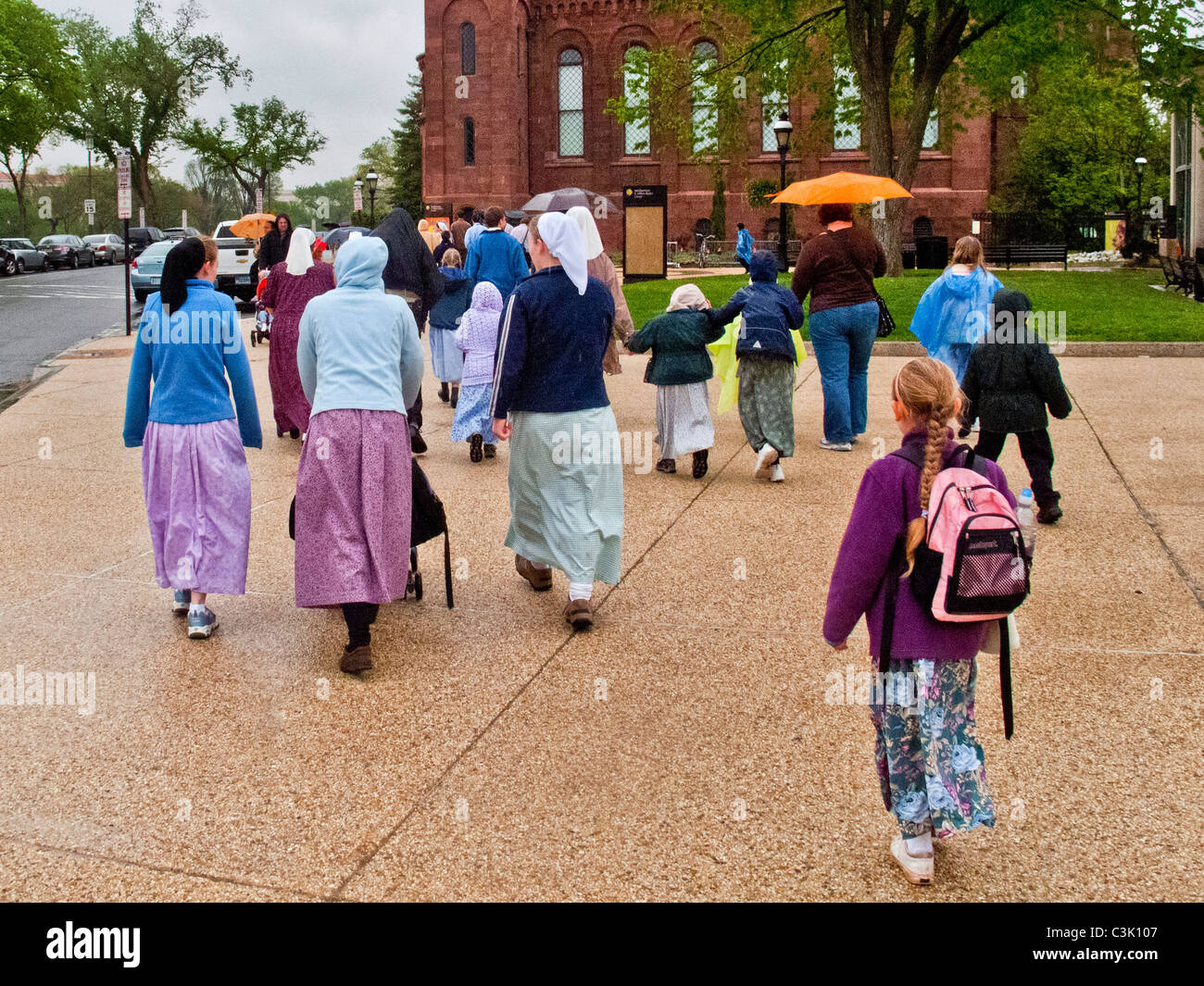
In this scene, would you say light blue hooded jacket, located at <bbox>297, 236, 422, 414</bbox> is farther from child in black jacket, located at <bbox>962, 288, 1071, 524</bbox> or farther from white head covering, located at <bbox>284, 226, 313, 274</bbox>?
white head covering, located at <bbox>284, 226, 313, 274</bbox>

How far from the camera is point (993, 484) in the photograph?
3.64 metres

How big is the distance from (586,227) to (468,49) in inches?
1861

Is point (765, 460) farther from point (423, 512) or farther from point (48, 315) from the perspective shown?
point (48, 315)

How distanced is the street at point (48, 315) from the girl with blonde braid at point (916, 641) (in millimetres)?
14641

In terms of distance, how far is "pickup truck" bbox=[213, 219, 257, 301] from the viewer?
95.3 feet

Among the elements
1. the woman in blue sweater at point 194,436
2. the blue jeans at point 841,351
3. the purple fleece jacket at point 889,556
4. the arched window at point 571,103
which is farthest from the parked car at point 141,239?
the purple fleece jacket at point 889,556

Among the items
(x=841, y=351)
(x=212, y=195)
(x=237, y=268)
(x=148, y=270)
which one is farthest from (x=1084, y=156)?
(x=212, y=195)

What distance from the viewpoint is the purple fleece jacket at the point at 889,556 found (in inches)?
148

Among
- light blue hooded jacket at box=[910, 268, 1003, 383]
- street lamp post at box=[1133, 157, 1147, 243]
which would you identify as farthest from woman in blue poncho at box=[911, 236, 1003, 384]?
street lamp post at box=[1133, 157, 1147, 243]

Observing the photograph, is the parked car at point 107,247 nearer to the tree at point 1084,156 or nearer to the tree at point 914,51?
the tree at point 914,51

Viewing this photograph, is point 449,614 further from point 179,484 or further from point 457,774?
point 457,774

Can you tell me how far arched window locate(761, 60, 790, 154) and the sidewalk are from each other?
25.2 m

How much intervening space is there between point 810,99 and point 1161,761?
46.3 metres

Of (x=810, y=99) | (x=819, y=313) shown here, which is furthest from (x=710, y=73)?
(x=819, y=313)
